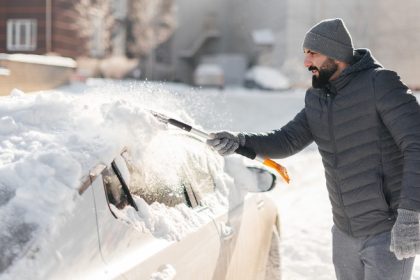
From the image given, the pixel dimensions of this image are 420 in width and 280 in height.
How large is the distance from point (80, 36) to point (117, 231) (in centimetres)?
2814

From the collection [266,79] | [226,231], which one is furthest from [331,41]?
[266,79]

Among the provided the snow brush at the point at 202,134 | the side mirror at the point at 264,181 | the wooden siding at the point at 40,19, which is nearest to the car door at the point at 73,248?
the snow brush at the point at 202,134

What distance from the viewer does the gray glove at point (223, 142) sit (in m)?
3.34

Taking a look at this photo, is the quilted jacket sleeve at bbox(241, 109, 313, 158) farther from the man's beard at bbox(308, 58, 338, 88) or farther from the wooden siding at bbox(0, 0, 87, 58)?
the wooden siding at bbox(0, 0, 87, 58)

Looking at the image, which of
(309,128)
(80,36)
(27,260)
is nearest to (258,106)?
(80,36)

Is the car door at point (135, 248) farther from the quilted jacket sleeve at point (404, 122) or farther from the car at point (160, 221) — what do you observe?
Result: the quilted jacket sleeve at point (404, 122)

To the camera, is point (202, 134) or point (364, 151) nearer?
point (364, 151)

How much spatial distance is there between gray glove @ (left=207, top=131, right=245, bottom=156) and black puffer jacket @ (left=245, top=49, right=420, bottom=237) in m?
0.48

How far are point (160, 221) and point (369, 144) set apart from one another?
115 cm

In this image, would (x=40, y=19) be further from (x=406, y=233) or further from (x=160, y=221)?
(x=406, y=233)

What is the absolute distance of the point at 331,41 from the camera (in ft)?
10.4

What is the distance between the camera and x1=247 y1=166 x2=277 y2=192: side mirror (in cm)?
387

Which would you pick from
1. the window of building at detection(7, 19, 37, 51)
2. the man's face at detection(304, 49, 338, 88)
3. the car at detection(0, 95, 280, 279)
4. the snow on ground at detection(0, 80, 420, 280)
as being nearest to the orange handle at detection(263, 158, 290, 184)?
the car at detection(0, 95, 280, 279)

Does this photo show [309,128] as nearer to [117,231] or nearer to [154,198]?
[154,198]
